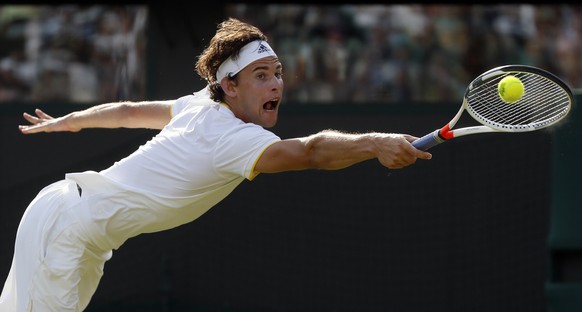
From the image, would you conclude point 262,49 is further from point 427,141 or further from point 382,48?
point 382,48

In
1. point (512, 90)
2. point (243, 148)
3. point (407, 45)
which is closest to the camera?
point (512, 90)

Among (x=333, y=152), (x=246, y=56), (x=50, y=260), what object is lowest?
(x=50, y=260)

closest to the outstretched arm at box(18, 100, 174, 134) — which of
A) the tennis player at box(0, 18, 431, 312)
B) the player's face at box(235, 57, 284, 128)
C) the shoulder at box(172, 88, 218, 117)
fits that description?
the shoulder at box(172, 88, 218, 117)

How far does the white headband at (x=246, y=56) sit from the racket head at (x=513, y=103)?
1032mm

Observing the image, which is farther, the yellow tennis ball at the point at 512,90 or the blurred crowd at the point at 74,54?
the blurred crowd at the point at 74,54

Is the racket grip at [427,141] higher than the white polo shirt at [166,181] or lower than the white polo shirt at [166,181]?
higher

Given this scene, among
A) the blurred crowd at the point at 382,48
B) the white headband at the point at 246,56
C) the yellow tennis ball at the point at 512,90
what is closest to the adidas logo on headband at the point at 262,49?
the white headband at the point at 246,56

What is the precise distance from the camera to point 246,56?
17.8 feet

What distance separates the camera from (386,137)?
4688mm

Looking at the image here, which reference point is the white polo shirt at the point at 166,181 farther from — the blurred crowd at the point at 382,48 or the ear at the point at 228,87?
the blurred crowd at the point at 382,48

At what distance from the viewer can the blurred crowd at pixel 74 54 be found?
415 inches

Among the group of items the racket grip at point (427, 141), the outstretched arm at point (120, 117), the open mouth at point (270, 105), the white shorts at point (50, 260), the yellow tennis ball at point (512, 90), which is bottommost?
the white shorts at point (50, 260)

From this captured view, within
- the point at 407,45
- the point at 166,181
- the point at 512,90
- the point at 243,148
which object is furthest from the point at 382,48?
the point at 512,90

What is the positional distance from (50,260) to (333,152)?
150 centimetres
